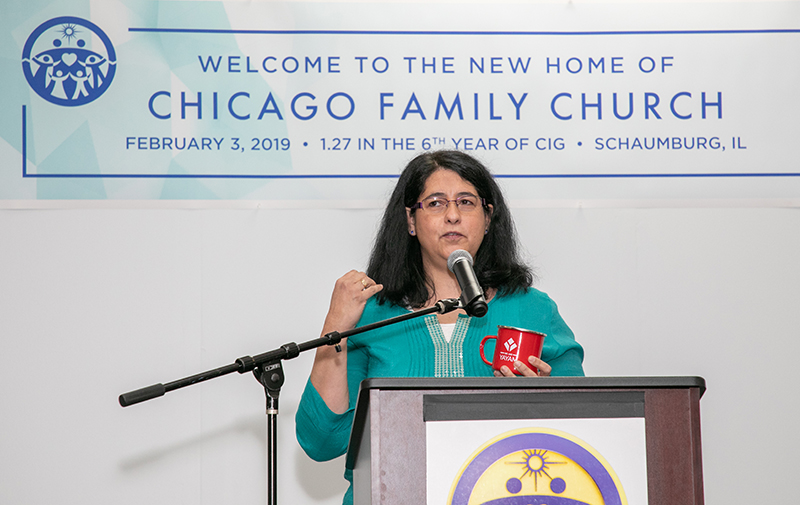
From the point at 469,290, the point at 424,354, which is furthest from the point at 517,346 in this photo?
the point at 424,354

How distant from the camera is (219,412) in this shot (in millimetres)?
2492

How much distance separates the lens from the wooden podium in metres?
0.98

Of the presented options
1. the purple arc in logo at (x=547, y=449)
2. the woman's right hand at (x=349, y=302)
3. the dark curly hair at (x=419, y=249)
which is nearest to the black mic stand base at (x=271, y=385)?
the woman's right hand at (x=349, y=302)

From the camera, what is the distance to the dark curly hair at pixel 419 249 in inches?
74.4

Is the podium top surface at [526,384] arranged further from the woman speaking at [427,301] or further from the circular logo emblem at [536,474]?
the woman speaking at [427,301]

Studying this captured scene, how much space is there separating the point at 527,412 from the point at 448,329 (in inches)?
30.3

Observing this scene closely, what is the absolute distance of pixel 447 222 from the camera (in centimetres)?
181

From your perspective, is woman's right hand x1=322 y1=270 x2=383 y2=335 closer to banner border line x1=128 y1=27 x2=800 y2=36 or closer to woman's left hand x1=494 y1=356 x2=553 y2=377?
woman's left hand x1=494 y1=356 x2=553 y2=377

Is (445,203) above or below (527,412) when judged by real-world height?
above

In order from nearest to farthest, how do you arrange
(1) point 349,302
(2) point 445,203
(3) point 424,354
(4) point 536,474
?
1. (4) point 536,474
2. (1) point 349,302
3. (3) point 424,354
4. (2) point 445,203

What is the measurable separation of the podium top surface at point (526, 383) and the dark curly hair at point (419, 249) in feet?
2.70

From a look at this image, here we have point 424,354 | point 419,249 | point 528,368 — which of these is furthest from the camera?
point 419,249

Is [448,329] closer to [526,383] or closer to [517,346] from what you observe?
[517,346]

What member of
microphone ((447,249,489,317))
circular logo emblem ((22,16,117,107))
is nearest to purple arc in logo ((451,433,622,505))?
microphone ((447,249,489,317))
